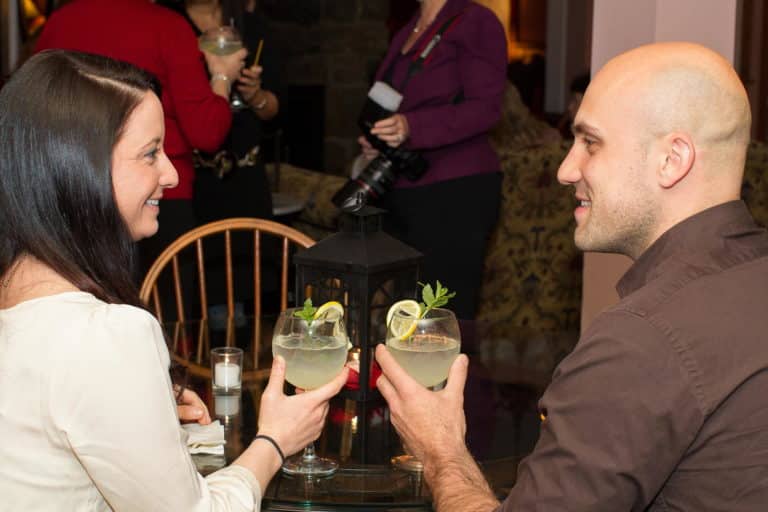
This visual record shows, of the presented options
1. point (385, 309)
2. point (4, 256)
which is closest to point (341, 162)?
point (385, 309)

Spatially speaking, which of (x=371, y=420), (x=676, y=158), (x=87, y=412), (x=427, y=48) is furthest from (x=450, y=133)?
(x=87, y=412)

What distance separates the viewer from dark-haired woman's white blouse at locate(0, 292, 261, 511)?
1.26 meters

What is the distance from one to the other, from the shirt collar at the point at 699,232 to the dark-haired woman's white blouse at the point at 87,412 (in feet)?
1.98

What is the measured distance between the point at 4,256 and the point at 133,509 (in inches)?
14.1

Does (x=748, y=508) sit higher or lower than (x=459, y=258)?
higher

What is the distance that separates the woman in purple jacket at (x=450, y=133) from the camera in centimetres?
319

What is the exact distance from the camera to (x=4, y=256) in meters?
1.38

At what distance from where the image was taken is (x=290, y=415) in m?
1.58

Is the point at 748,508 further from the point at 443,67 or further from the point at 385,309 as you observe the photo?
the point at 443,67

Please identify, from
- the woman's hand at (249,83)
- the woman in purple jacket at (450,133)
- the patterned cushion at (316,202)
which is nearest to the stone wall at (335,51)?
the patterned cushion at (316,202)

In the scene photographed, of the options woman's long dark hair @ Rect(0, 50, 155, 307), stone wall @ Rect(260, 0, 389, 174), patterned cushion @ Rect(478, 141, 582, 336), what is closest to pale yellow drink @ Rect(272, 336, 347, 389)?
woman's long dark hair @ Rect(0, 50, 155, 307)

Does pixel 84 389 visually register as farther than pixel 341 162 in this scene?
No

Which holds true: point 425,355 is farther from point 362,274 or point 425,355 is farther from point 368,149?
point 368,149

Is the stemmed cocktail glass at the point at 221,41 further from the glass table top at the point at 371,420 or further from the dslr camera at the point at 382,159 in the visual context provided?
the glass table top at the point at 371,420
